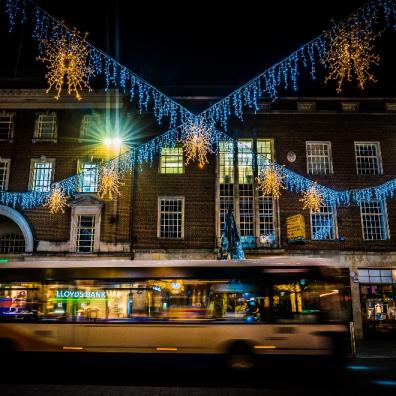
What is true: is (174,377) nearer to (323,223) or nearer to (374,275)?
(323,223)

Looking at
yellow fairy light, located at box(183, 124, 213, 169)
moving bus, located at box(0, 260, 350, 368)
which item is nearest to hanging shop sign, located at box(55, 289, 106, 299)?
moving bus, located at box(0, 260, 350, 368)

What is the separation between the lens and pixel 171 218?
72.9ft

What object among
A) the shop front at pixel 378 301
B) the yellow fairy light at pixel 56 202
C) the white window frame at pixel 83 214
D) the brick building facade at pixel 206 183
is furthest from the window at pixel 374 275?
the yellow fairy light at pixel 56 202

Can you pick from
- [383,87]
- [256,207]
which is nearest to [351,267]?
[256,207]

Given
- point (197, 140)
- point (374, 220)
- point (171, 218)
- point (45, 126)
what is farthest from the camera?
point (45, 126)

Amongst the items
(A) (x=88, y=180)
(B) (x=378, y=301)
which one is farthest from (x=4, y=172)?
(B) (x=378, y=301)

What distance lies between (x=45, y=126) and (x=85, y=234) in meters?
7.14

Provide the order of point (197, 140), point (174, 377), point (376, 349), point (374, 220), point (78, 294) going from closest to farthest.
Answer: point (174, 377) < point (78, 294) < point (197, 140) < point (376, 349) < point (374, 220)

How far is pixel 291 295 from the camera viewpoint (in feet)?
34.0

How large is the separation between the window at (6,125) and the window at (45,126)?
152cm

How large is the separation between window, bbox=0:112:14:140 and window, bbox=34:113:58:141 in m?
1.52

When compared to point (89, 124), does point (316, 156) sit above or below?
below

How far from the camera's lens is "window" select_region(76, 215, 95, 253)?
71.2ft

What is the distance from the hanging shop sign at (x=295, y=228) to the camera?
20.3m
